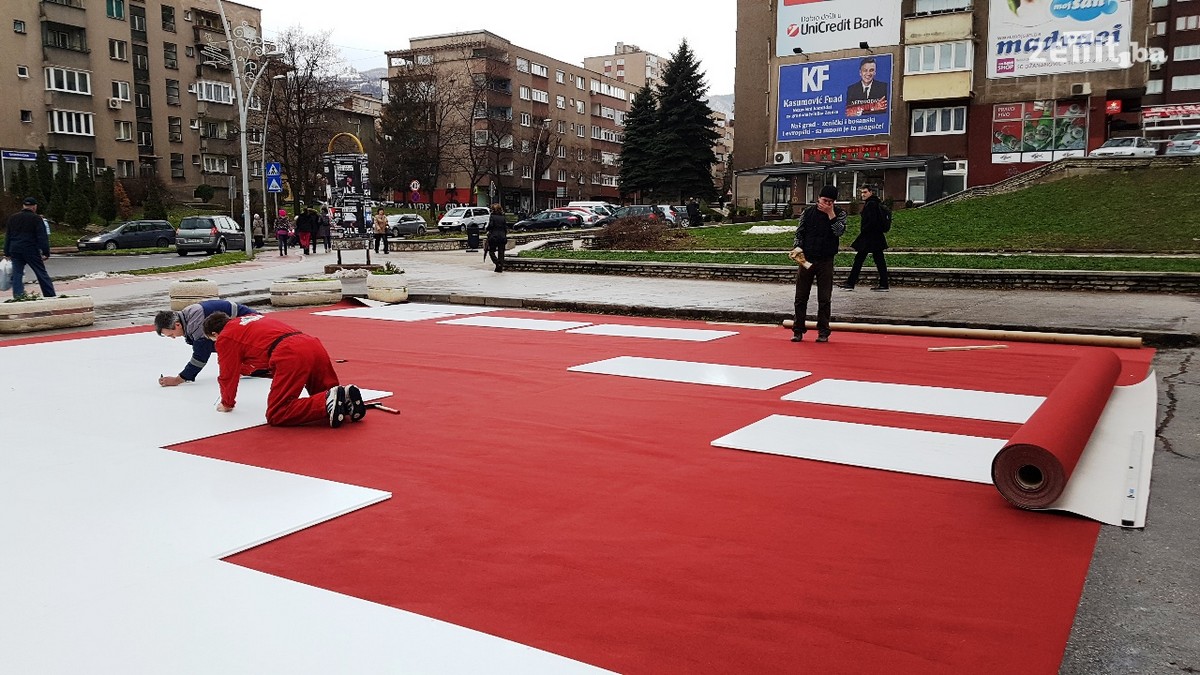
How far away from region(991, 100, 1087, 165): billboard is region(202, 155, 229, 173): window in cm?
5471

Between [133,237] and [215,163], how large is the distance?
2908 centimetres

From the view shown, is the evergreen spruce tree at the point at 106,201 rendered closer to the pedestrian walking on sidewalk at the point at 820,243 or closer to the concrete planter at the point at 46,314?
the concrete planter at the point at 46,314

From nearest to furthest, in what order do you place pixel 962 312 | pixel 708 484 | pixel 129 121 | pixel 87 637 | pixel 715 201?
pixel 87 637, pixel 708 484, pixel 962 312, pixel 129 121, pixel 715 201

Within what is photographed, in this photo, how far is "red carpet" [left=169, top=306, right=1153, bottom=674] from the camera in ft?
10.9

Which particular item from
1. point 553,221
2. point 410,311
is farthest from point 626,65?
point 410,311

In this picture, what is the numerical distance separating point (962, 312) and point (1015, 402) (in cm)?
579

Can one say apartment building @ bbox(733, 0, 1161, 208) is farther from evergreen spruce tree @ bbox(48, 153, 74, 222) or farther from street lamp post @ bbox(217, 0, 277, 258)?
evergreen spruce tree @ bbox(48, 153, 74, 222)

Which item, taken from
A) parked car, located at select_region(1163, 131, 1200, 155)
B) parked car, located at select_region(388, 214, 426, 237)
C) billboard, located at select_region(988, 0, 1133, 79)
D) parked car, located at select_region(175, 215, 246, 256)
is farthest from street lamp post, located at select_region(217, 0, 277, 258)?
parked car, located at select_region(1163, 131, 1200, 155)

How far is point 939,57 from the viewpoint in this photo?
46.5 metres

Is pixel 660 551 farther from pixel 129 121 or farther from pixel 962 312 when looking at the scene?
pixel 129 121

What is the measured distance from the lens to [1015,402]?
7398mm

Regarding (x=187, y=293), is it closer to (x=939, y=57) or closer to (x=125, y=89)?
(x=939, y=57)

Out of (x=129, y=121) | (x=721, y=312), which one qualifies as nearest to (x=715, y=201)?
(x=129, y=121)

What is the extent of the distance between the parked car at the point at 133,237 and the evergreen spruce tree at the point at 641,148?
3162 centimetres
